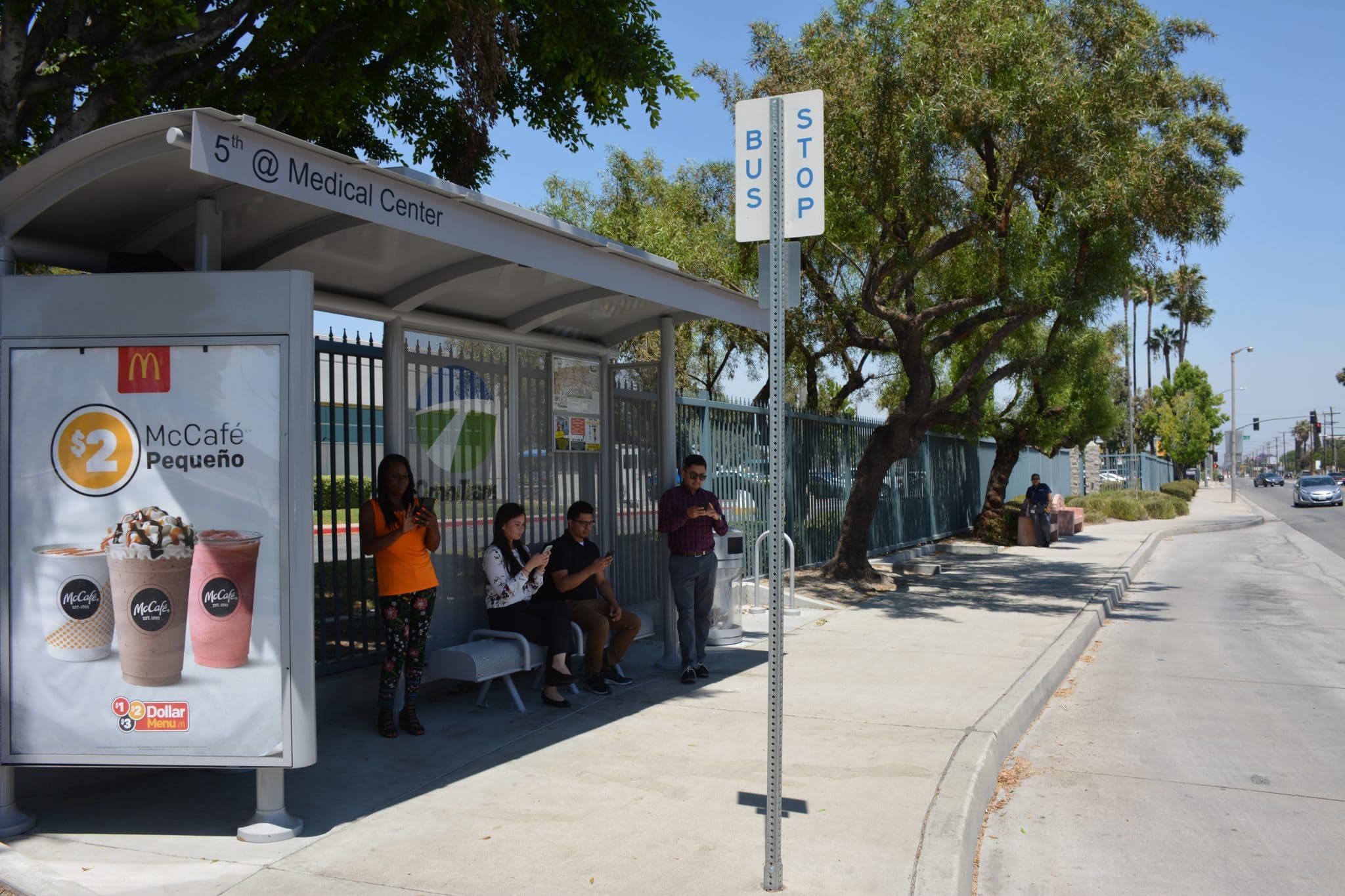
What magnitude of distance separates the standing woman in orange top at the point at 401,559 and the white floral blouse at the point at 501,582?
901mm

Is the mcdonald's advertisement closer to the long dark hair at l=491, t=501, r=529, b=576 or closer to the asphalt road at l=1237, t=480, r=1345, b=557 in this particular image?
the long dark hair at l=491, t=501, r=529, b=576

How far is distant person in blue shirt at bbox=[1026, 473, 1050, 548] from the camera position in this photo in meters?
21.9

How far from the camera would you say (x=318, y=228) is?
551cm

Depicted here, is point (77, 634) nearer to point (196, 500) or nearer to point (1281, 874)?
point (196, 500)

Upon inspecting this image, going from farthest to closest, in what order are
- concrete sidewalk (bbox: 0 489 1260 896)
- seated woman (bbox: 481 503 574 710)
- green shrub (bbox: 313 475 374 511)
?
seated woman (bbox: 481 503 574 710) → green shrub (bbox: 313 475 374 511) → concrete sidewalk (bbox: 0 489 1260 896)

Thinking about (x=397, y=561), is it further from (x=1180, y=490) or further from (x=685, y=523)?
(x=1180, y=490)

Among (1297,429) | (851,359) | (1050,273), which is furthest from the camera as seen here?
(1297,429)

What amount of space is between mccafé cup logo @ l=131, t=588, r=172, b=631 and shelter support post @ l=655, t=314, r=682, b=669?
4328 millimetres

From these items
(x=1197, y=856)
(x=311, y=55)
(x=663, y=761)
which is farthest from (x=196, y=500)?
(x=311, y=55)

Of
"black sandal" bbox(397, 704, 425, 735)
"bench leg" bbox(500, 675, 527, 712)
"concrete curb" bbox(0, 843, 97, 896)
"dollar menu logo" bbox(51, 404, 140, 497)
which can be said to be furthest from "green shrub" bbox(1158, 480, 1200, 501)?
"concrete curb" bbox(0, 843, 97, 896)

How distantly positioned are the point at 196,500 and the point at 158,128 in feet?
5.27

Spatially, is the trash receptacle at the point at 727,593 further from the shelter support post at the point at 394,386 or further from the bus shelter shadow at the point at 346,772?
the shelter support post at the point at 394,386

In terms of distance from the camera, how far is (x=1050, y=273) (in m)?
12.6

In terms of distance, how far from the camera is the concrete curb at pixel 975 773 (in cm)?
434
